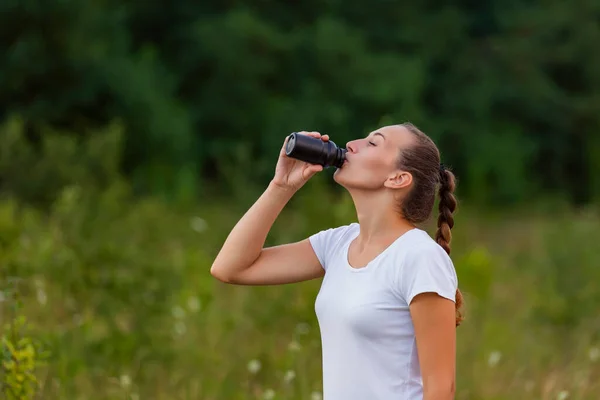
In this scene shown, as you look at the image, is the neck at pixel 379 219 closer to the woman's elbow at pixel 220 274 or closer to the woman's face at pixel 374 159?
the woman's face at pixel 374 159

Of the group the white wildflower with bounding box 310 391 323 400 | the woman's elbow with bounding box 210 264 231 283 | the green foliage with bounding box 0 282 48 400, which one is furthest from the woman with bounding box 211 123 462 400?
the white wildflower with bounding box 310 391 323 400

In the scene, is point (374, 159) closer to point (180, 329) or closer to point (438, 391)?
point (438, 391)

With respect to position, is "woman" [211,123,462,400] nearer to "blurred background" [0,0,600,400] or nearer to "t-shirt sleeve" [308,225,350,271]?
"t-shirt sleeve" [308,225,350,271]

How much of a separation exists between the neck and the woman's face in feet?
0.10

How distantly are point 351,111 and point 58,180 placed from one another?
31.6 ft

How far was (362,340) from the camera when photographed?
234 cm

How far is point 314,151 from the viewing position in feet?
8.49

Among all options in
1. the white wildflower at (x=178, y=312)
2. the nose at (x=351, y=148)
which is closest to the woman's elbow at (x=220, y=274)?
the nose at (x=351, y=148)

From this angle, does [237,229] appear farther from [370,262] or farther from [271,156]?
[271,156]

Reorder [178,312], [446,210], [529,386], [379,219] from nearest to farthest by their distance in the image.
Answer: [379,219]
[446,210]
[529,386]
[178,312]

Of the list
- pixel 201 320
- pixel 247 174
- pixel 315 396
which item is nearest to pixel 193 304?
pixel 201 320

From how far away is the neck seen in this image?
2.48 metres

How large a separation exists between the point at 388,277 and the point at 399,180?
29 centimetres

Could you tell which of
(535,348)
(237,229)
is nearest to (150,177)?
(535,348)
